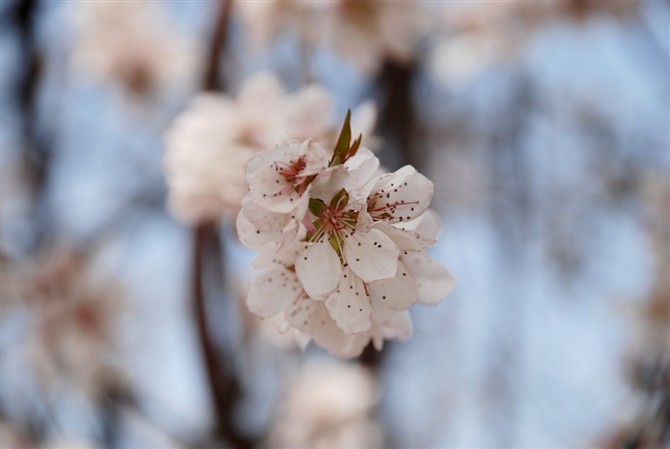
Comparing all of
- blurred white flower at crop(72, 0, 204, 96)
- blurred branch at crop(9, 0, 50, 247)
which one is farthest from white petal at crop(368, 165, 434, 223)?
blurred white flower at crop(72, 0, 204, 96)

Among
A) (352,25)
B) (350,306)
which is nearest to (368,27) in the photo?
(352,25)

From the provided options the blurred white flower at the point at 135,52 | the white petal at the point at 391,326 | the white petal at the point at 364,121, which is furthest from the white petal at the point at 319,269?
the blurred white flower at the point at 135,52

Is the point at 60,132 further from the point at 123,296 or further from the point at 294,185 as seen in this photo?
the point at 294,185

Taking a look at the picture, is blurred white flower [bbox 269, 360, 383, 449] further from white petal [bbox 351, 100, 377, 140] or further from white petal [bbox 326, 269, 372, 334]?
white petal [bbox 326, 269, 372, 334]

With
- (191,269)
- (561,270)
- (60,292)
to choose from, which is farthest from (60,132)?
(561,270)

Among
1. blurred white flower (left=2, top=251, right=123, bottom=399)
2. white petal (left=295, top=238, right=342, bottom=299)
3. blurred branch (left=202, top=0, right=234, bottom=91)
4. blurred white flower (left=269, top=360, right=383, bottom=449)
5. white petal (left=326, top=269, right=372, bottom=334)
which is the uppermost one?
white petal (left=295, top=238, right=342, bottom=299)

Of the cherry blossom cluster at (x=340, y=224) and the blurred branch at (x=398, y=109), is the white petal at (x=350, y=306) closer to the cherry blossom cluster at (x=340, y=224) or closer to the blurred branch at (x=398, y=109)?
the cherry blossom cluster at (x=340, y=224)
